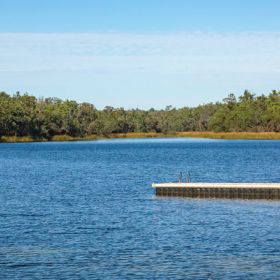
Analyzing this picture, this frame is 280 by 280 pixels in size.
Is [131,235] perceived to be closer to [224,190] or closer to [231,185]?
[224,190]

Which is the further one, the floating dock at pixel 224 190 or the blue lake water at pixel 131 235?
the floating dock at pixel 224 190

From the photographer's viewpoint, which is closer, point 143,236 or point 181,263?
point 181,263

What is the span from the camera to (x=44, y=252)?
3978 cm

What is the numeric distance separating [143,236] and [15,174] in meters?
64.8

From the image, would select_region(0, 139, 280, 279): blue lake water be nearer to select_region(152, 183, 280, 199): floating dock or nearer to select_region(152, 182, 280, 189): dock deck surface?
select_region(152, 183, 280, 199): floating dock

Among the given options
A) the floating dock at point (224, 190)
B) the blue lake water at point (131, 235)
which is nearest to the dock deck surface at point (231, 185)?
the floating dock at point (224, 190)

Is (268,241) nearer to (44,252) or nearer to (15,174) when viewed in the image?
(44,252)

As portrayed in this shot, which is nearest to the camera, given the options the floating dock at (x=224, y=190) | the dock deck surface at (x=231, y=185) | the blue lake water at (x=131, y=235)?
the blue lake water at (x=131, y=235)

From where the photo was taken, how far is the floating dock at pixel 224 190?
64562 millimetres

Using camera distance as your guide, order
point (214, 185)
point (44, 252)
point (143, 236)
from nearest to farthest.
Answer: point (44, 252), point (143, 236), point (214, 185)

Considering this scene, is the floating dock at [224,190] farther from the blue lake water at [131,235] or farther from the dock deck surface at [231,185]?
the blue lake water at [131,235]

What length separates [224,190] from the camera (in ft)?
219

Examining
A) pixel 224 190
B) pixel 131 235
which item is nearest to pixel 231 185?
pixel 224 190

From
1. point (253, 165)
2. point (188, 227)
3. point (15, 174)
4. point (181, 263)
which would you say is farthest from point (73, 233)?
point (253, 165)
